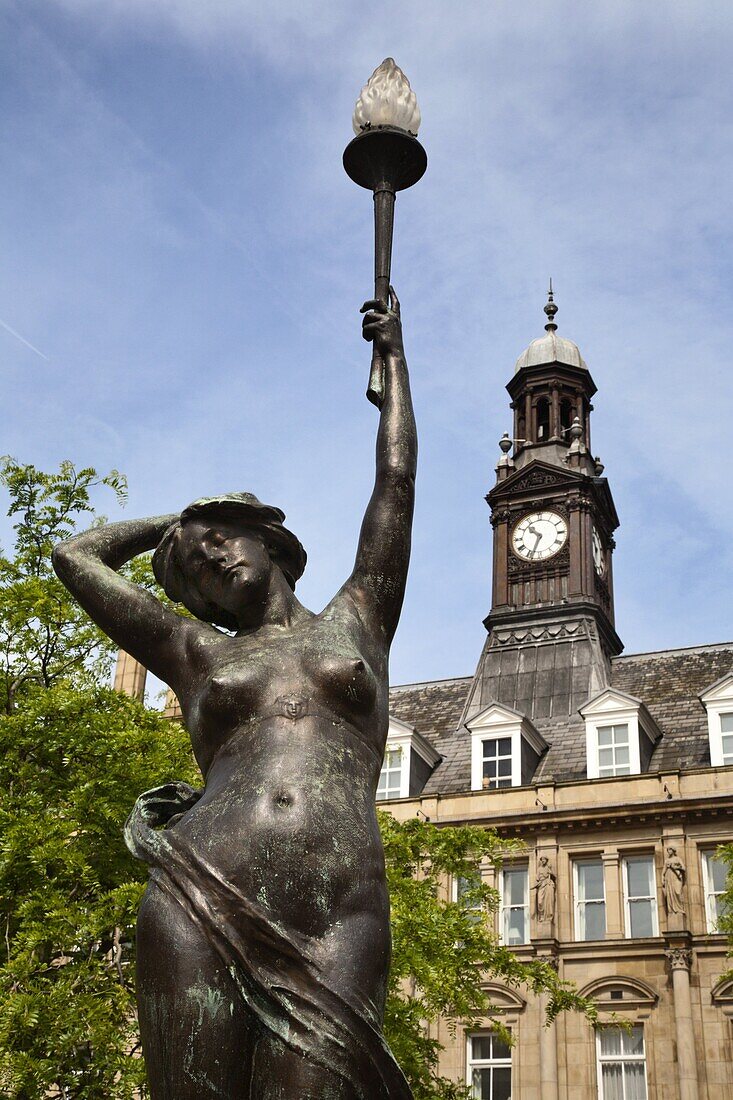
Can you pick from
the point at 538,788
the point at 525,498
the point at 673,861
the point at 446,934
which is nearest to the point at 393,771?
the point at 538,788

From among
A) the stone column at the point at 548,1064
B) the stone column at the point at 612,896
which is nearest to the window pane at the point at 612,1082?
the stone column at the point at 548,1064

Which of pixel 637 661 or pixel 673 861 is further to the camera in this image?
pixel 637 661

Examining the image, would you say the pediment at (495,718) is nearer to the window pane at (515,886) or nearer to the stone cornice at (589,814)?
the stone cornice at (589,814)

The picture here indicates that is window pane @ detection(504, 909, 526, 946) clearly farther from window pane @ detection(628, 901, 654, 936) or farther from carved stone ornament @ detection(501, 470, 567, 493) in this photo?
carved stone ornament @ detection(501, 470, 567, 493)

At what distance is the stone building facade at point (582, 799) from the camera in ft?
87.6

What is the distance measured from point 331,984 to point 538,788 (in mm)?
28546

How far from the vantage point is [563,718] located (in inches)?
1363

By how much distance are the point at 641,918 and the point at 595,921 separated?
1.05 meters

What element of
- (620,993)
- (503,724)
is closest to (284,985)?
(620,993)

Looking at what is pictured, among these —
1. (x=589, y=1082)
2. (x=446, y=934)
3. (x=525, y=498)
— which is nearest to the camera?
(x=446, y=934)

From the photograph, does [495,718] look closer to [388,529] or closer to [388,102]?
[388,102]

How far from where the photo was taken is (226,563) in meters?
3.44

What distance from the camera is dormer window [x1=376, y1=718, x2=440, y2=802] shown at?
32594mm

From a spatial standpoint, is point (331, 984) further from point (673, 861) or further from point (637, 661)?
point (637, 661)
